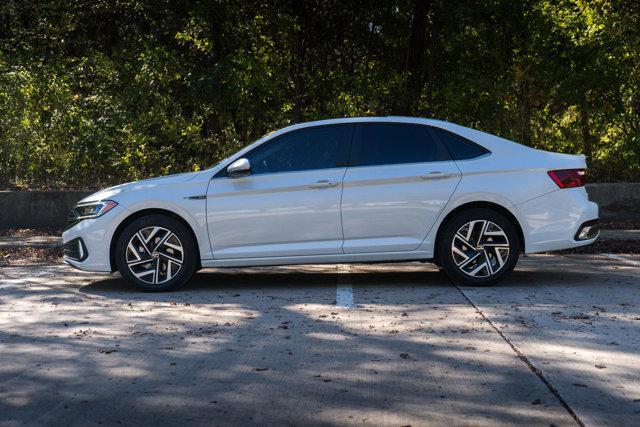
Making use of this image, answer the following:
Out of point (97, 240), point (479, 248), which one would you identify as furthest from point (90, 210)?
point (479, 248)

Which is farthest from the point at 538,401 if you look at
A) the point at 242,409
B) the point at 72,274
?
the point at 72,274

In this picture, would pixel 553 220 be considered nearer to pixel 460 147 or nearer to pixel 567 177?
pixel 567 177

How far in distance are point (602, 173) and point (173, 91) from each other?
22.1 feet

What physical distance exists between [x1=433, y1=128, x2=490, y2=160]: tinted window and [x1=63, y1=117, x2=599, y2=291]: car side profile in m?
0.03

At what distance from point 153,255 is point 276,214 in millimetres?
1232

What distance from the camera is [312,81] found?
1522cm

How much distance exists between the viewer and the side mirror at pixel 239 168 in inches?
368

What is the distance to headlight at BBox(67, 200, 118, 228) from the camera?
31.2 feet

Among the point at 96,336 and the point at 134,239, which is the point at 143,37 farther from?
the point at 96,336

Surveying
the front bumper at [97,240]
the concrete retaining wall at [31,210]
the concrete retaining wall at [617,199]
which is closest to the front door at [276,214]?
the front bumper at [97,240]

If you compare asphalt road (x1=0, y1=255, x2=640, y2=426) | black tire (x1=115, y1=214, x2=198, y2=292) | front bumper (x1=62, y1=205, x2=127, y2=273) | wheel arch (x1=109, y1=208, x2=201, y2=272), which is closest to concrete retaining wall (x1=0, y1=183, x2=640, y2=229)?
asphalt road (x1=0, y1=255, x2=640, y2=426)

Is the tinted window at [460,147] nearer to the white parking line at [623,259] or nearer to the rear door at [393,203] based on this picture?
the rear door at [393,203]

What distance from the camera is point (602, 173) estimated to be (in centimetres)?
1555

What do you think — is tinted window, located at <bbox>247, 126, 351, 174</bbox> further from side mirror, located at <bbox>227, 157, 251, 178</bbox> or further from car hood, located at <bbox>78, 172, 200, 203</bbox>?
car hood, located at <bbox>78, 172, 200, 203</bbox>
